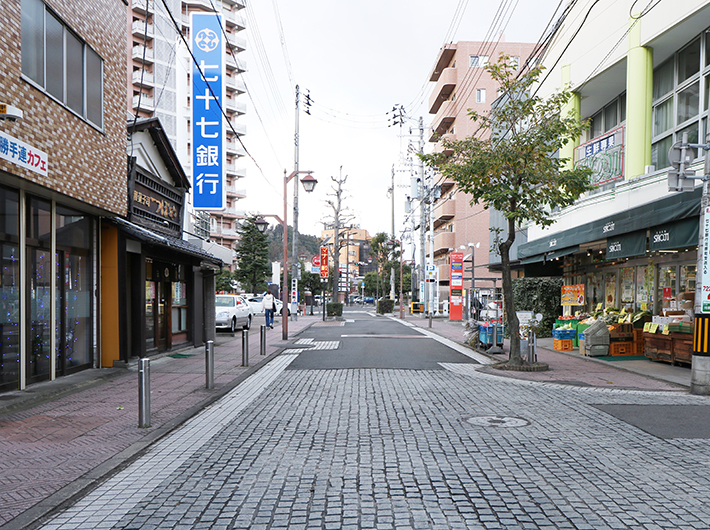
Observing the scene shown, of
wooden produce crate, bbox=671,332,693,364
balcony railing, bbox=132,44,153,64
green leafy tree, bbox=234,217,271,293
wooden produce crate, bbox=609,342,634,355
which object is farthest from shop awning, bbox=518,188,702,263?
balcony railing, bbox=132,44,153,64

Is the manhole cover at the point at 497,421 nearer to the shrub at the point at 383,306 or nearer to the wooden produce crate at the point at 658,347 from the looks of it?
the wooden produce crate at the point at 658,347

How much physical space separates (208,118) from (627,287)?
44.6 ft

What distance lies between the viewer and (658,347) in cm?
1360

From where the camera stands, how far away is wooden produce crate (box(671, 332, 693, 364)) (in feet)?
40.7

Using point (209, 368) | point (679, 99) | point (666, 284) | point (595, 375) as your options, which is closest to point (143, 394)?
point (209, 368)

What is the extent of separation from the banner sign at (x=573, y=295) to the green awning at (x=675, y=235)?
24.2 ft

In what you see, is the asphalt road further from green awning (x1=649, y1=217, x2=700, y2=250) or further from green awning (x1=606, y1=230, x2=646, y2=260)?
green awning (x1=606, y1=230, x2=646, y2=260)

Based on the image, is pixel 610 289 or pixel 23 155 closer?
pixel 23 155

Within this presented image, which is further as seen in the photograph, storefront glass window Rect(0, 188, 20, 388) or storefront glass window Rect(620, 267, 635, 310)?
storefront glass window Rect(620, 267, 635, 310)

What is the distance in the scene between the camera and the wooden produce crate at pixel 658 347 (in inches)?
518

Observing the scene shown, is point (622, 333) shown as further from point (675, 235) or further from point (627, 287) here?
point (675, 235)

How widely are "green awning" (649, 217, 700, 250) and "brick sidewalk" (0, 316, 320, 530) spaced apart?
28.4 feet

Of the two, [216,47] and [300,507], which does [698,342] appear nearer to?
[300,507]

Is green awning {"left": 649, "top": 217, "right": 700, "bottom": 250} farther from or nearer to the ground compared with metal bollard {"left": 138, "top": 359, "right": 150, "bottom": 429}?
farther from the ground
